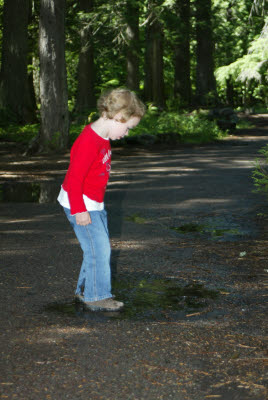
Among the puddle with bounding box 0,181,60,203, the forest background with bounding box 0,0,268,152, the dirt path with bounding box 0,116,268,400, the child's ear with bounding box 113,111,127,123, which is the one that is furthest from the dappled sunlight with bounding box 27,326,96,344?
the forest background with bounding box 0,0,268,152

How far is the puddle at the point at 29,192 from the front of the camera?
10.4 m

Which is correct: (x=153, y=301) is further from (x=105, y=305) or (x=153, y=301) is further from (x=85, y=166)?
(x=85, y=166)

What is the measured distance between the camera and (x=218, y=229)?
7.87 meters

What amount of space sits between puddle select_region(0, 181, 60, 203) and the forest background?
16.3 feet

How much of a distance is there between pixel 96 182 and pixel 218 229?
3.67m

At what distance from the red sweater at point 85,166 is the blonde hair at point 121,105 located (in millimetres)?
189

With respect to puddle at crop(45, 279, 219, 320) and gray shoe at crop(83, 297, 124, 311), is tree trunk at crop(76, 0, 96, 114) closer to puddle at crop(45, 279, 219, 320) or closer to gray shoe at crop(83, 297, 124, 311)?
puddle at crop(45, 279, 219, 320)

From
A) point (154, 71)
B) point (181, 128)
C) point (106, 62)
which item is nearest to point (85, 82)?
point (154, 71)

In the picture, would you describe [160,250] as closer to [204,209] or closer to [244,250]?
[244,250]

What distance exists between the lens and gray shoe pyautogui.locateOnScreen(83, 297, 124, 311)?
15.5 feet

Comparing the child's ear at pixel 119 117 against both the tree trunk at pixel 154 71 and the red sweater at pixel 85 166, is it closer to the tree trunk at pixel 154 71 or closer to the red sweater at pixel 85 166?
the red sweater at pixel 85 166

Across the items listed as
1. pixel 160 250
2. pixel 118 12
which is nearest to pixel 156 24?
pixel 118 12

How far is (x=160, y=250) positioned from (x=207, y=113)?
1953 cm

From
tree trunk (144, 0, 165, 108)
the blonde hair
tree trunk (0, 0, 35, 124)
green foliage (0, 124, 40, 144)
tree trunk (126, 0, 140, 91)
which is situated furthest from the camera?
tree trunk (144, 0, 165, 108)
